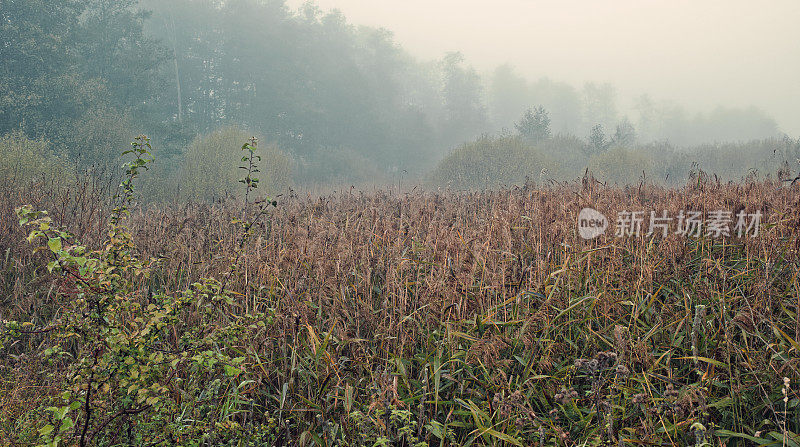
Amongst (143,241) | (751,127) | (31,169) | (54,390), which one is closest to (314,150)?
(31,169)

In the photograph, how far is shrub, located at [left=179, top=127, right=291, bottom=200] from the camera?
49.9 ft

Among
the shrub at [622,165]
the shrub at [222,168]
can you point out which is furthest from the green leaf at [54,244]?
the shrub at [622,165]

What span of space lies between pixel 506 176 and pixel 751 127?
210 ft

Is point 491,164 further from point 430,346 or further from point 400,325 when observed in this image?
point 400,325

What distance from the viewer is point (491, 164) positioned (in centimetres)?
1762

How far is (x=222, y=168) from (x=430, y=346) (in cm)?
1490

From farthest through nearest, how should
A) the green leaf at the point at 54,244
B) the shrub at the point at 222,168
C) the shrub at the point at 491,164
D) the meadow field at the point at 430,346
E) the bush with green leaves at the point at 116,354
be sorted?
the shrub at the point at 491,164, the shrub at the point at 222,168, the meadow field at the point at 430,346, the bush with green leaves at the point at 116,354, the green leaf at the point at 54,244

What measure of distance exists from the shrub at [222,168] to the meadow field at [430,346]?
39.2 feet

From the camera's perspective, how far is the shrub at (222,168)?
599 inches

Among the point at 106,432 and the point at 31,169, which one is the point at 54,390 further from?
the point at 31,169

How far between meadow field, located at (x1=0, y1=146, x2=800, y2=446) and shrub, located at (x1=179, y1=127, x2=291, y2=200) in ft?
39.2

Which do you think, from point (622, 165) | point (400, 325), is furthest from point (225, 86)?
point (400, 325)

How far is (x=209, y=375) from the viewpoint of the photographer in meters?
2.55

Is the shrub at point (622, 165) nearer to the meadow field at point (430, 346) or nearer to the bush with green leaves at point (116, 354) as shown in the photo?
the meadow field at point (430, 346)
